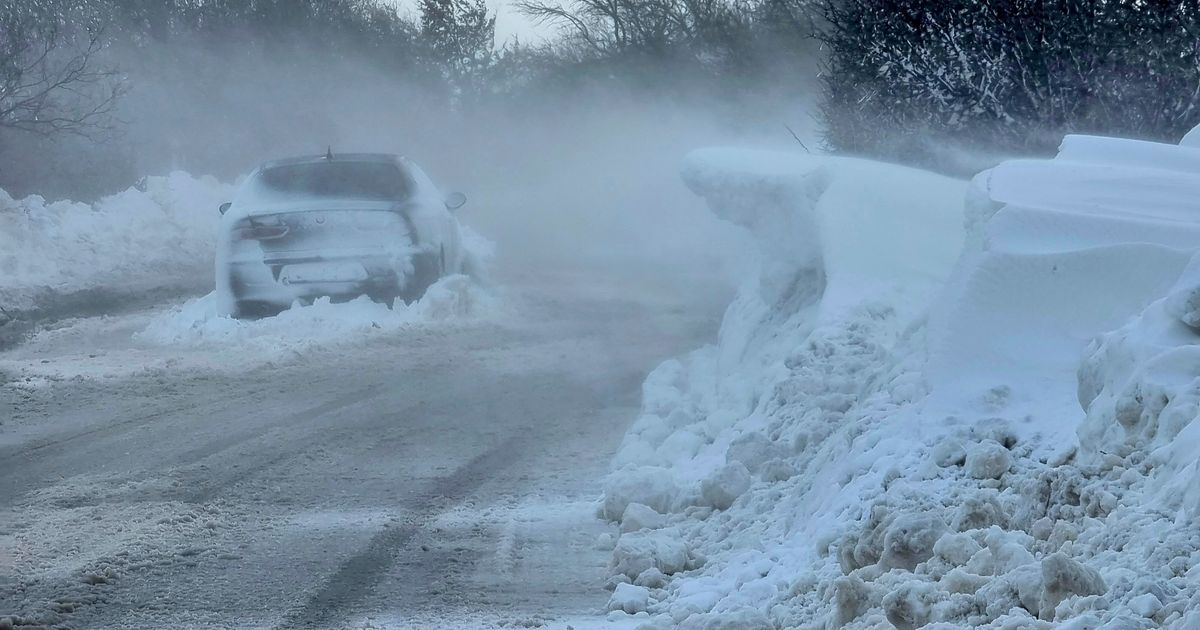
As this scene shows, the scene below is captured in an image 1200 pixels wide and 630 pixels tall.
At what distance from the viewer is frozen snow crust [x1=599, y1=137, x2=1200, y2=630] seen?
133 inches

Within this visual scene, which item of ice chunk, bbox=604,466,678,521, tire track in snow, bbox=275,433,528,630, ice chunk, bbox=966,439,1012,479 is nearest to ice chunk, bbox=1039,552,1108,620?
ice chunk, bbox=966,439,1012,479

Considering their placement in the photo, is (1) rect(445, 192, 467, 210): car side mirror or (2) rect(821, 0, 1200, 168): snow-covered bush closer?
(2) rect(821, 0, 1200, 168): snow-covered bush

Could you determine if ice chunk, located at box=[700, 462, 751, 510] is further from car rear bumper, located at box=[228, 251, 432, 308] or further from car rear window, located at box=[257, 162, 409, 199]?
car rear window, located at box=[257, 162, 409, 199]

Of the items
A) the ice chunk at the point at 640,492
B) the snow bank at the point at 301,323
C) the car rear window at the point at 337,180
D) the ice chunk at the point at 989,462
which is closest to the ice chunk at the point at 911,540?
the ice chunk at the point at 989,462

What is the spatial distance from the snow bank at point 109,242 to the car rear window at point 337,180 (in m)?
3.50

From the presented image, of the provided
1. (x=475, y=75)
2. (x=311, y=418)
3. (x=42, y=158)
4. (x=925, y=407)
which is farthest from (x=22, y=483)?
(x=475, y=75)

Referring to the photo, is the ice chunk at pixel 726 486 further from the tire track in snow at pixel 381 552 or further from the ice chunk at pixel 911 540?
the ice chunk at pixel 911 540

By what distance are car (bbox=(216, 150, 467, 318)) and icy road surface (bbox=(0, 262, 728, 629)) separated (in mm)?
587

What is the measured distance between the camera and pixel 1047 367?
15.4 ft

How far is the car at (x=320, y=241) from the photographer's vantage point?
36.9 ft

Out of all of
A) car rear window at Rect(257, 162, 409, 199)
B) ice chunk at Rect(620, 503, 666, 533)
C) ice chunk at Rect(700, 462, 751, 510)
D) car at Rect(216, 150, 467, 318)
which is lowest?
ice chunk at Rect(620, 503, 666, 533)

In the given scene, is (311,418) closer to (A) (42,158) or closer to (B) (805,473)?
(B) (805,473)

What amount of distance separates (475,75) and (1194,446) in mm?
35822

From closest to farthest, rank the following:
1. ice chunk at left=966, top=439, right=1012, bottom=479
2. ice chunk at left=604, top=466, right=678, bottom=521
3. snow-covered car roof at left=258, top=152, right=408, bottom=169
Answer: ice chunk at left=966, top=439, right=1012, bottom=479 < ice chunk at left=604, top=466, right=678, bottom=521 < snow-covered car roof at left=258, top=152, right=408, bottom=169
